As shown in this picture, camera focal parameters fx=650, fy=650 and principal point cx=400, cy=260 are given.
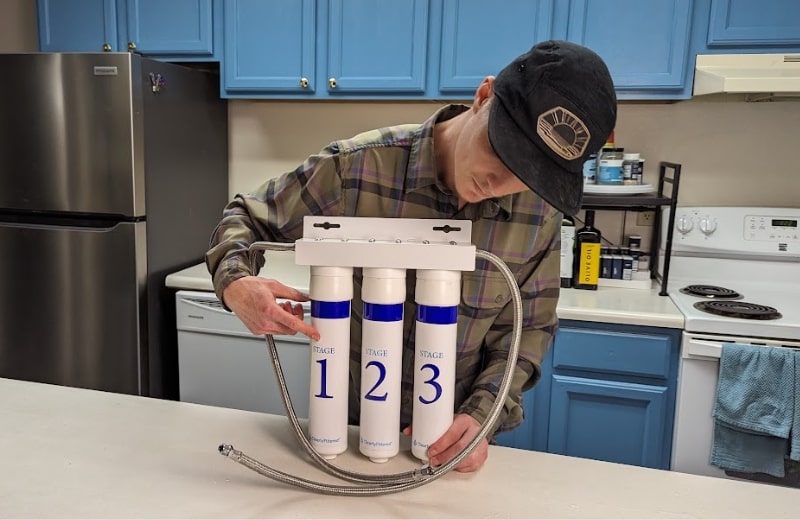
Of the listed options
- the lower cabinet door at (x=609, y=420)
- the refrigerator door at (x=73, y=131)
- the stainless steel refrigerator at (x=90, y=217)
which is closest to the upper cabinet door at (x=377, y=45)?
the stainless steel refrigerator at (x=90, y=217)

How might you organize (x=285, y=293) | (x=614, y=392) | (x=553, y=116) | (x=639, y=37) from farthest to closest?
(x=639, y=37) < (x=614, y=392) < (x=285, y=293) < (x=553, y=116)

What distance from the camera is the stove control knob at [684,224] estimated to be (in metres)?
2.41

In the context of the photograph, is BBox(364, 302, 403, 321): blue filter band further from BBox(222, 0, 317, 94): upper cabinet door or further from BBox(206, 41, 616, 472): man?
BBox(222, 0, 317, 94): upper cabinet door

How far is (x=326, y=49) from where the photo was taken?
2.42 metres

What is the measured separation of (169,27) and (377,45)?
837 millimetres

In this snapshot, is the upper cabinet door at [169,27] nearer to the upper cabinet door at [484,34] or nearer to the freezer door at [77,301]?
the freezer door at [77,301]

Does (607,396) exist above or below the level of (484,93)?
below

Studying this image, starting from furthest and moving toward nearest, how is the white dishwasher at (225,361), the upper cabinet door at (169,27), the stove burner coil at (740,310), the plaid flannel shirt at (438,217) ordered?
the upper cabinet door at (169,27) < the white dishwasher at (225,361) < the stove burner coil at (740,310) < the plaid flannel shirt at (438,217)

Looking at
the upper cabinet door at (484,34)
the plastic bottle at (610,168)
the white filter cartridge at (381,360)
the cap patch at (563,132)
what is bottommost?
the white filter cartridge at (381,360)

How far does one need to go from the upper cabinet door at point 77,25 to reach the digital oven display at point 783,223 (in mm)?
2568

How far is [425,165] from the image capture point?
1.06m

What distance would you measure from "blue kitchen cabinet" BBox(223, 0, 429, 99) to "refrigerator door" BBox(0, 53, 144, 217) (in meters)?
0.47

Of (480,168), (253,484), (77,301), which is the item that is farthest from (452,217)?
(77,301)

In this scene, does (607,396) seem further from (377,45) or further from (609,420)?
(377,45)
